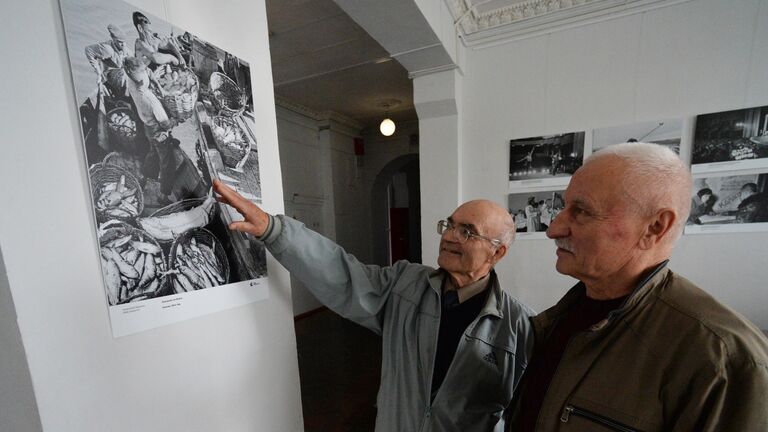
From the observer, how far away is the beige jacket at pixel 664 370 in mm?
511

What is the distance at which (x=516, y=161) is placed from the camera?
230cm

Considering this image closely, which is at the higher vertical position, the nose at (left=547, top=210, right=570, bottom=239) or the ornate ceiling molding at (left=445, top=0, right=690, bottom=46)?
the ornate ceiling molding at (left=445, top=0, right=690, bottom=46)

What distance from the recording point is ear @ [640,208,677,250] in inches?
25.4

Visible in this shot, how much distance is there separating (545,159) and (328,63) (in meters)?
2.43

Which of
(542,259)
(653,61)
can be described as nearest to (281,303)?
(542,259)

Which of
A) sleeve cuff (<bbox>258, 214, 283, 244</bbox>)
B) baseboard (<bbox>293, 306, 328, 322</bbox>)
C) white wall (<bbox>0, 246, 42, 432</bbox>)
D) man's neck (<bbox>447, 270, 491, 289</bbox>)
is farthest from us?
baseboard (<bbox>293, 306, 328, 322</bbox>)

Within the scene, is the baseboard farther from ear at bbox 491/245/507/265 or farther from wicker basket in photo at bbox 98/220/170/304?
wicker basket in photo at bbox 98/220/170/304

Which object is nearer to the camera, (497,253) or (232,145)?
(232,145)

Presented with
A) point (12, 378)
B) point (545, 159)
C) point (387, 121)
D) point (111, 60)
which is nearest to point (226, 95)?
point (111, 60)

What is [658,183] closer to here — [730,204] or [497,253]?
[497,253]

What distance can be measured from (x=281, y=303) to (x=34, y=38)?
775 millimetres

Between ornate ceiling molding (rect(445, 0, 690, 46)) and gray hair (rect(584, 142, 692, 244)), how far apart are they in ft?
6.52

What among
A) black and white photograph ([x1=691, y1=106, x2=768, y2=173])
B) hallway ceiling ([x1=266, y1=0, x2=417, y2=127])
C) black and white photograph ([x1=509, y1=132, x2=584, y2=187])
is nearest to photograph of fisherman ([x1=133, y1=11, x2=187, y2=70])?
hallway ceiling ([x1=266, y1=0, x2=417, y2=127])

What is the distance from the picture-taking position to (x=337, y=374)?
3004mm
